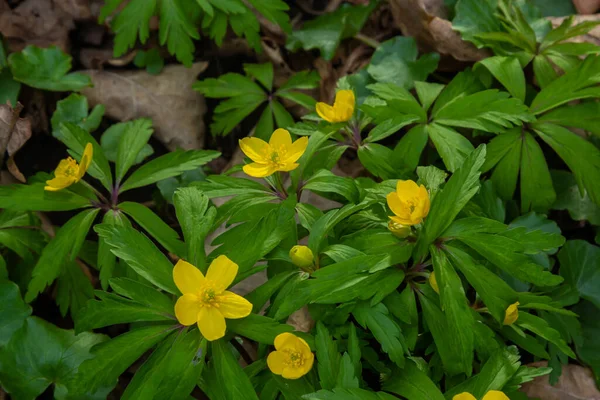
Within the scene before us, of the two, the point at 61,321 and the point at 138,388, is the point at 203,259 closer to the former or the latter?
the point at 138,388

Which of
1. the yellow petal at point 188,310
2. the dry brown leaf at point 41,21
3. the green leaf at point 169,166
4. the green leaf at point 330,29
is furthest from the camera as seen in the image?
the dry brown leaf at point 41,21

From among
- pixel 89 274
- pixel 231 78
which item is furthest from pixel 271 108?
pixel 89 274

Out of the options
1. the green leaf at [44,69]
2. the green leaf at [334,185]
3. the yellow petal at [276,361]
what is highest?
the green leaf at [334,185]

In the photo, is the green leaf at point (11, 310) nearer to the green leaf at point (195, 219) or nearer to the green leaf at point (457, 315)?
the green leaf at point (195, 219)

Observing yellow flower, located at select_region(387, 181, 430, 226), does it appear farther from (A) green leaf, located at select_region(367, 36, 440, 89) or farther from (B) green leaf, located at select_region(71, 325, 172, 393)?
(A) green leaf, located at select_region(367, 36, 440, 89)

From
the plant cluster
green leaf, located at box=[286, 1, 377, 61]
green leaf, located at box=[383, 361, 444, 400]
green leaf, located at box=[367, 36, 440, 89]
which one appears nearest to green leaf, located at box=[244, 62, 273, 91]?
the plant cluster

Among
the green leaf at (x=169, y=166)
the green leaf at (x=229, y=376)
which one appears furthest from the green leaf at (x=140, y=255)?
the green leaf at (x=169, y=166)
